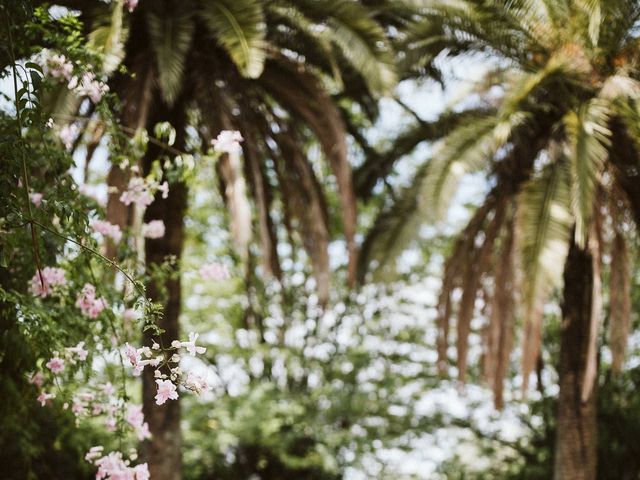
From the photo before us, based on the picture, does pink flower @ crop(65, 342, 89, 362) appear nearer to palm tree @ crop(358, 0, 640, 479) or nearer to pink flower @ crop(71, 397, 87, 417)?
pink flower @ crop(71, 397, 87, 417)

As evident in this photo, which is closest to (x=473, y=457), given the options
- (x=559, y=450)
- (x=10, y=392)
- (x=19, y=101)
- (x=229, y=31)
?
(x=559, y=450)

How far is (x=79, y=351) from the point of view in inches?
170

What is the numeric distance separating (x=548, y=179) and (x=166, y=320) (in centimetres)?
405

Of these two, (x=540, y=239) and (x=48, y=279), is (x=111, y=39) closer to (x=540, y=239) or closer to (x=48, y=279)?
(x=48, y=279)

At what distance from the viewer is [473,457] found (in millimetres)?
14492

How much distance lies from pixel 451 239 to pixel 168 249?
7784mm

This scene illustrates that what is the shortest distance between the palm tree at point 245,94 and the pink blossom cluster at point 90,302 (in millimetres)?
1790

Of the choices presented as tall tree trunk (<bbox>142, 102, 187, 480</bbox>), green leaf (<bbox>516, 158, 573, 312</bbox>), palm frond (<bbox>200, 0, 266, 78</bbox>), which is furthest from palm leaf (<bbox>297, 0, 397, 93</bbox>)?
green leaf (<bbox>516, 158, 573, 312</bbox>)

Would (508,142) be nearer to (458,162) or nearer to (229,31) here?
(458,162)

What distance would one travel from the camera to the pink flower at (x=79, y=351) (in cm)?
427

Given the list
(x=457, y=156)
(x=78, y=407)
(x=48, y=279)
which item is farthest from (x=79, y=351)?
(x=457, y=156)

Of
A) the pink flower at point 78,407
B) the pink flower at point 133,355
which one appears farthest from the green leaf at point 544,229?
the pink flower at point 133,355

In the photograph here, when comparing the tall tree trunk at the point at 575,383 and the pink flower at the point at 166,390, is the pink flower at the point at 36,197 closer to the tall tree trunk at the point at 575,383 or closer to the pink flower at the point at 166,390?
the pink flower at the point at 166,390

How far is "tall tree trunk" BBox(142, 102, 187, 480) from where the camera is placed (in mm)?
7269
